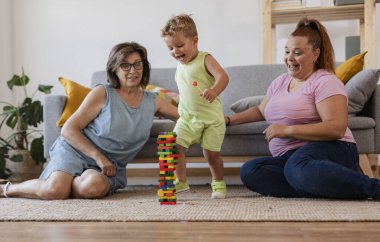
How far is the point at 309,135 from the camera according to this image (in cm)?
210

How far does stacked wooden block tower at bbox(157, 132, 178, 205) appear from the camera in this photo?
1.91 meters

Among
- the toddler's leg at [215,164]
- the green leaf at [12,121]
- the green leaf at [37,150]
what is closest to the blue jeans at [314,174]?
the toddler's leg at [215,164]

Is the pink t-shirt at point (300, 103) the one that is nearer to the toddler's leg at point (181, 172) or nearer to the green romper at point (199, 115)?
the green romper at point (199, 115)

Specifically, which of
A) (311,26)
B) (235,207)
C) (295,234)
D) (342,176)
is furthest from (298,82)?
(295,234)

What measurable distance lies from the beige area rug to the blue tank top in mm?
303

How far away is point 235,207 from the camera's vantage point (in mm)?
1873

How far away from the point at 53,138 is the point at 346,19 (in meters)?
2.33

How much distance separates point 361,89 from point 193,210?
1.30 m

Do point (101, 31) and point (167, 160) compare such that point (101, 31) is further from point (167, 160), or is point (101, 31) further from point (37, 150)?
point (167, 160)

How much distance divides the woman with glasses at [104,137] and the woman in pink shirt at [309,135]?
589 mm

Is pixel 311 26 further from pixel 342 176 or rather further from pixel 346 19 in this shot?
pixel 346 19

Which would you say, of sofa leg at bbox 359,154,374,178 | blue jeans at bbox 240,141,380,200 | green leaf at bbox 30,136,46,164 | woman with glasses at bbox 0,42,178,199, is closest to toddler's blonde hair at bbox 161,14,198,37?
woman with glasses at bbox 0,42,178,199

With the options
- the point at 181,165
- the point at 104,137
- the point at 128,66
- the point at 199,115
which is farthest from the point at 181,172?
the point at 128,66

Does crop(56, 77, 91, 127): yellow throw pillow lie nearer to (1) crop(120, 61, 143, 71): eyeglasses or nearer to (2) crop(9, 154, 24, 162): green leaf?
(1) crop(120, 61, 143, 71): eyeglasses
